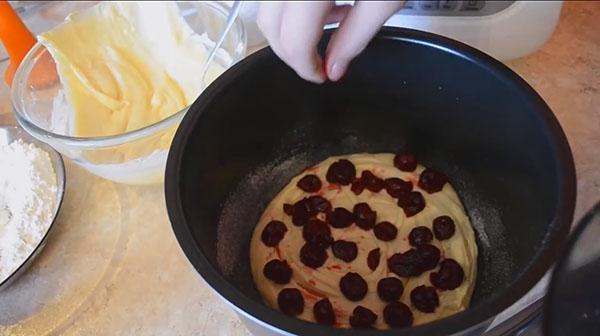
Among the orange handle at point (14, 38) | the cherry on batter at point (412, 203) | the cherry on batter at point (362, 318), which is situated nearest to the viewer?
the cherry on batter at point (362, 318)

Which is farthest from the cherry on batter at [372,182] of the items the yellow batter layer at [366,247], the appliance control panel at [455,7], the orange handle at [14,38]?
the orange handle at [14,38]

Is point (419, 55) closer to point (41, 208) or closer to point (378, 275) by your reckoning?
point (378, 275)

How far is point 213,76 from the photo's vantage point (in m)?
0.83

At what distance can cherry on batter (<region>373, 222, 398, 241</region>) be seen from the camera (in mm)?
731

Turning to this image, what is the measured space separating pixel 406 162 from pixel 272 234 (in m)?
0.18

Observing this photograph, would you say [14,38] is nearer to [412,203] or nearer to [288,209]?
[288,209]

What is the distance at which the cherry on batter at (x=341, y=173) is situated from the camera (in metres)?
0.79

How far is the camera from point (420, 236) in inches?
28.4

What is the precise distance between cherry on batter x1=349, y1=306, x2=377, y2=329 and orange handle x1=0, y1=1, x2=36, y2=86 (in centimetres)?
56

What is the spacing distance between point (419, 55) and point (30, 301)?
495mm

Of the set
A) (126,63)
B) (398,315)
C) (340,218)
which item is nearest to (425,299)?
(398,315)

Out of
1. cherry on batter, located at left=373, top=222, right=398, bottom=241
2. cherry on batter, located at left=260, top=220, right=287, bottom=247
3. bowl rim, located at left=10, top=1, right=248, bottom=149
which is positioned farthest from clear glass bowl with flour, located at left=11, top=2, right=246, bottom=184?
cherry on batter, located at left=373, top=222, right=398, bottom=241

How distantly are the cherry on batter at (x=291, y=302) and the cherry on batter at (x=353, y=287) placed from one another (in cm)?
5

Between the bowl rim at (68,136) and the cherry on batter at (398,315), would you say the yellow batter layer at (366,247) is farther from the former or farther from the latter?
the bowl rim at (68,136)
